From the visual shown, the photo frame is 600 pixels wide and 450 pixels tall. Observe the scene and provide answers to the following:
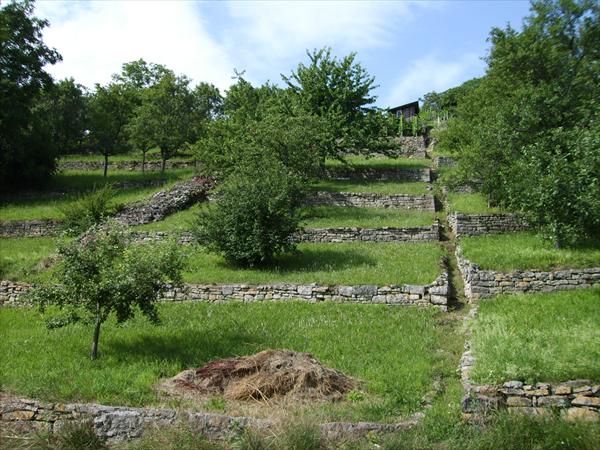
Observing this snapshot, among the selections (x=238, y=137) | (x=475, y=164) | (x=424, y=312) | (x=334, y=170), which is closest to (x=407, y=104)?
(x=334, y=170)

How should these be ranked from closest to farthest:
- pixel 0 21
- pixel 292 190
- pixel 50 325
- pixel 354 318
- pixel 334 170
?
pixel 50 325, pixel 354 318, pixel 292 190, pixel 0 21, pixel 334 170

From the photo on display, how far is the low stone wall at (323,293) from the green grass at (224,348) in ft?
1.47

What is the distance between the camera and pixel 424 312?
44.4 feet

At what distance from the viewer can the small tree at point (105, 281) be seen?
1095 cm

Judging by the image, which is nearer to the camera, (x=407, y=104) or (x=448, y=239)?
(x=448, y=239)

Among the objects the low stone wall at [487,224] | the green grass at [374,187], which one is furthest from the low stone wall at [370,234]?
the green grass at [374,187]

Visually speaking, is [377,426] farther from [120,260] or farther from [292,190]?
[292,190]

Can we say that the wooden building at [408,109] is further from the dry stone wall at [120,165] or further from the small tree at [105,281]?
the small tree at [105,281]

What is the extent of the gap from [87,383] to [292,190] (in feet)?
36.3

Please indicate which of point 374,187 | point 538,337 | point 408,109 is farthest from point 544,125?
point 408,109

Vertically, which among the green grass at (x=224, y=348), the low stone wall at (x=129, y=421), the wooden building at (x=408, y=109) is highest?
the wooden building at (x=408, y=109)

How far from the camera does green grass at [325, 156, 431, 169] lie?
3381 centimetres

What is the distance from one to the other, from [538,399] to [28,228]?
24.3 m

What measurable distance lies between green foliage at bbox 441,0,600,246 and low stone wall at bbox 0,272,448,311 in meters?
4.17
